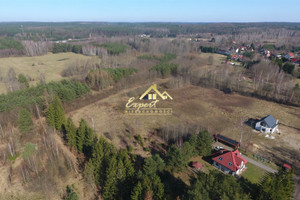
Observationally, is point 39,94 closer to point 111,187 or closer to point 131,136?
point 131,136

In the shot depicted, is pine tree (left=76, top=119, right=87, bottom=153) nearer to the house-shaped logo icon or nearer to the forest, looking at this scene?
the forest

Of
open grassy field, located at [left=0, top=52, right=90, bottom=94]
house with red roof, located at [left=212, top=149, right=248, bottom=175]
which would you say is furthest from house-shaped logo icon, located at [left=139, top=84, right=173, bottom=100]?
open grassy field, located at [left=0, top=52, right=90, bottom=94]

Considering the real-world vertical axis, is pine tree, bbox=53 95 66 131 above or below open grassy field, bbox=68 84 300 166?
above

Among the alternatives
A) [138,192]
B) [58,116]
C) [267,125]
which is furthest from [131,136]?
[267,125]

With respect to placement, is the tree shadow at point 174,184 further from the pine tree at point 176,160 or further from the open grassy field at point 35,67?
the open grassy field at point 35,67

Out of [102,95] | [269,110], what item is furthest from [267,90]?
[102,95]
